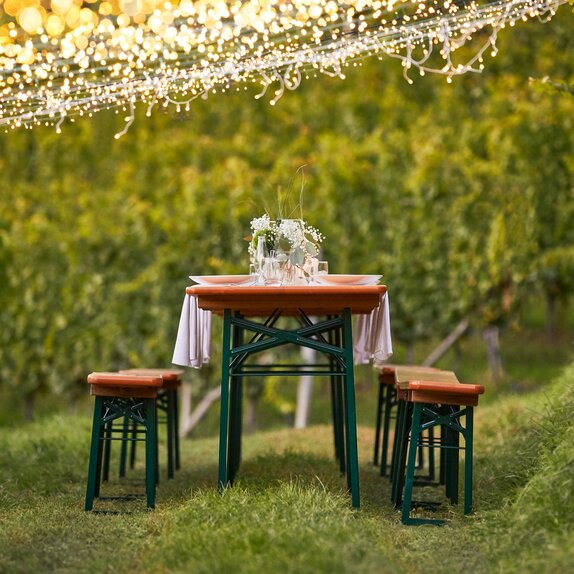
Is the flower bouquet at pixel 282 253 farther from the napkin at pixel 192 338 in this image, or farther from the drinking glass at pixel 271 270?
the napkin at pixel 192 338

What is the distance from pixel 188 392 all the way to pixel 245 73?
4.56 metres

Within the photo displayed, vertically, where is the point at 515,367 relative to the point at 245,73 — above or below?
below

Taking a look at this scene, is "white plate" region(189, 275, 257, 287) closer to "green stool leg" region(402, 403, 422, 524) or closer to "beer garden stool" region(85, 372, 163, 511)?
"beer garden stool" region(85, 372, 163, 511)

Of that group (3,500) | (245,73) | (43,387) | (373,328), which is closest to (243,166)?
(43,387)

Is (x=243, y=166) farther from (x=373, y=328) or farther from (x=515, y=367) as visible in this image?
(x=373, y=328)

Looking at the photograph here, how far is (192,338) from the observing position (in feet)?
15.7

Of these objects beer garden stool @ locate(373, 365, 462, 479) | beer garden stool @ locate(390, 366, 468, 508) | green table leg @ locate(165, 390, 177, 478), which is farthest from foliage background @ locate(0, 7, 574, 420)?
beer garden stool @ locate(390, 366, 468, 508)

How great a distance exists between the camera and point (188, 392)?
9.53 m

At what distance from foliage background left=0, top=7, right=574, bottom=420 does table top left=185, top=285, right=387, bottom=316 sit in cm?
430

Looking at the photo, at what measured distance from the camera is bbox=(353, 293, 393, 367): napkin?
190 inches

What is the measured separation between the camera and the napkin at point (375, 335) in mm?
4816

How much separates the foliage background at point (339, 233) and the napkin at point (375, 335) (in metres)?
3.01

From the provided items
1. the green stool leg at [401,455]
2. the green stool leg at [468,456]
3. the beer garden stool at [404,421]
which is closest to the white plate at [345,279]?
the beer garden stool at [404,421]

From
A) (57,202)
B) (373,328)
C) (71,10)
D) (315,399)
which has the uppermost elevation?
(71,10)
